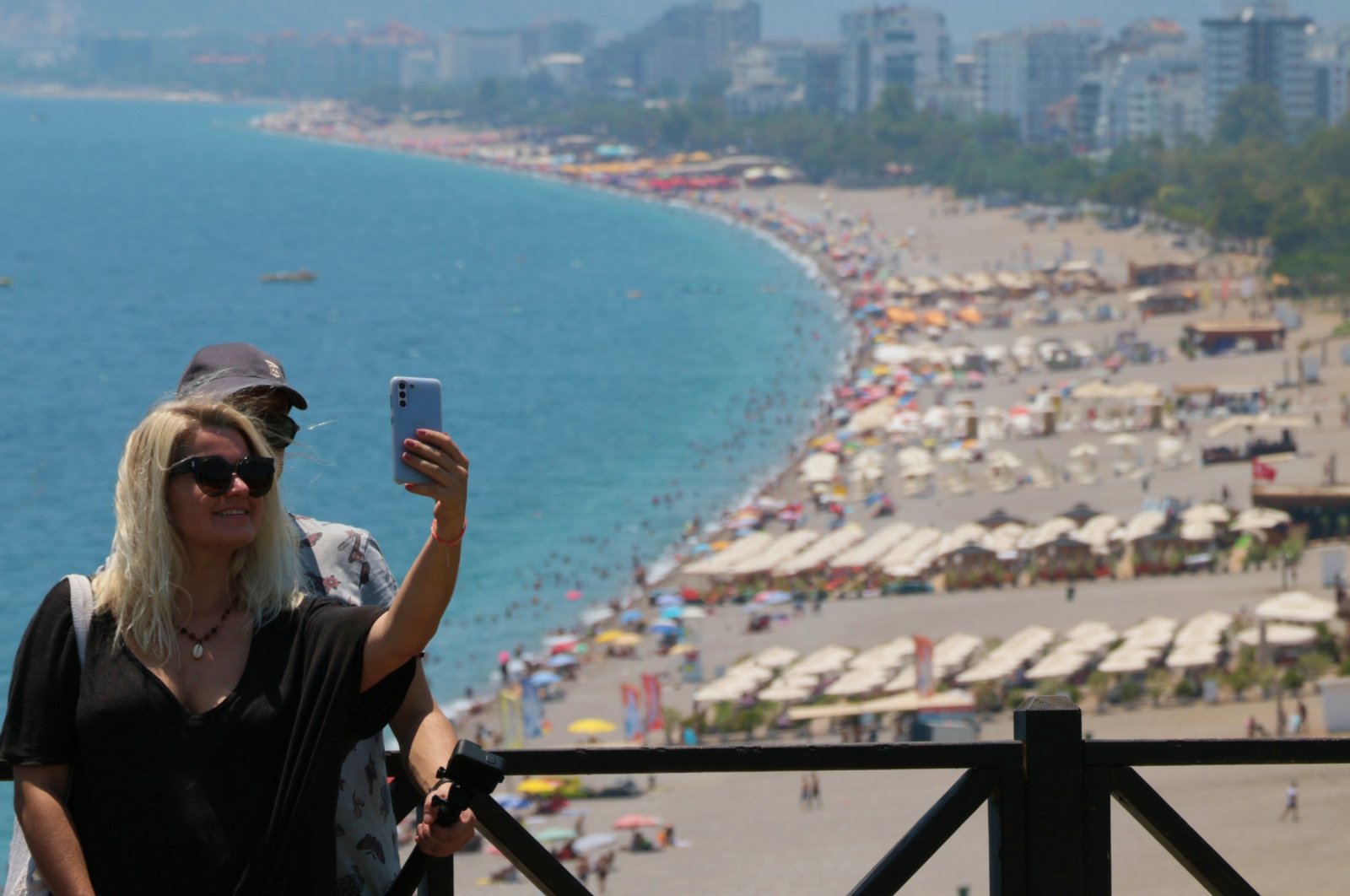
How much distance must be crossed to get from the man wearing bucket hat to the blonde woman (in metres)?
0.08

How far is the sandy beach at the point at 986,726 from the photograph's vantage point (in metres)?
14.9

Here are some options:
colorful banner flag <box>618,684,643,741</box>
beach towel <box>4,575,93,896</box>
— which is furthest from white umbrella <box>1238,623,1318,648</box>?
beach towel <box>4,575,93,896</box>

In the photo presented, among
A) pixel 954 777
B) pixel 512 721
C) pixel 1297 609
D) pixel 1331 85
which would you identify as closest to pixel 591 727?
pixel 512 721

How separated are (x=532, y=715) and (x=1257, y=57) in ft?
488

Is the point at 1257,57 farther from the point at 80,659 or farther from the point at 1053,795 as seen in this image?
the point at 80,659

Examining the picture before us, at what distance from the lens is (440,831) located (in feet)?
7.88

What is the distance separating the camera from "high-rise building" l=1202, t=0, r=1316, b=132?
15538 centimetres

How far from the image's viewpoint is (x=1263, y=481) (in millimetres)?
33094

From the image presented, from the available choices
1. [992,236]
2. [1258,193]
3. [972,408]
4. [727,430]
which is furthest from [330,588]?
[992,236]

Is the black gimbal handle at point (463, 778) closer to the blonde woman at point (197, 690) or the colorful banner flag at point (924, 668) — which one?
the blonde woman at point (197, 690)

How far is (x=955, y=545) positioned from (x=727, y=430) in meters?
19.6

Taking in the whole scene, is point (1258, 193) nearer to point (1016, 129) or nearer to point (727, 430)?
point (727, 430)

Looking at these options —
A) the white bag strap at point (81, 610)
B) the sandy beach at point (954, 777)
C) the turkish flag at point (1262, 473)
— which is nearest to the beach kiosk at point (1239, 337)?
the sandy beach at point (954, 777)

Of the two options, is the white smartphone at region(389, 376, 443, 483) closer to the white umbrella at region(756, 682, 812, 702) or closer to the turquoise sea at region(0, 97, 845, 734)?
the turquoise sea at region(0, 97, 845, 734)
